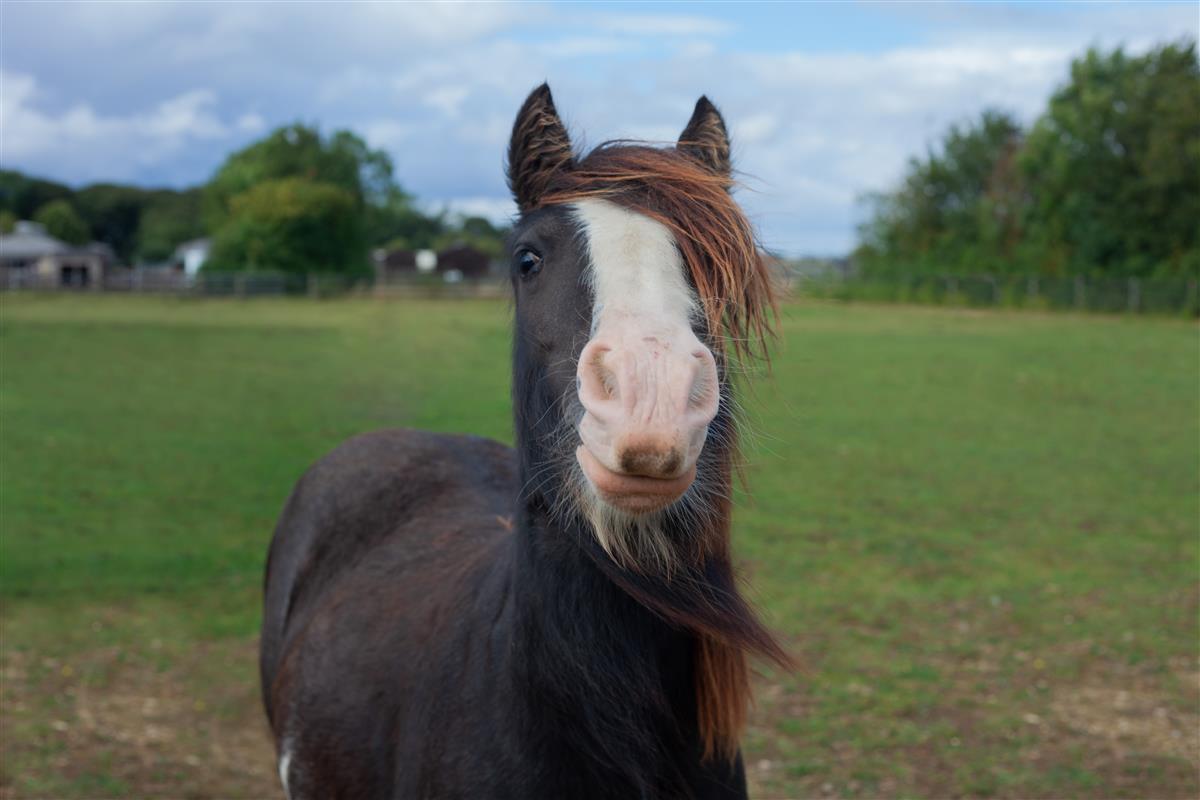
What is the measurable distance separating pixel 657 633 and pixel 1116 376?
21.4 m

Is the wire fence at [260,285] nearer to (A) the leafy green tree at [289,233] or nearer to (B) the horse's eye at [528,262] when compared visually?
(A) the leafy green tree at [289,233]

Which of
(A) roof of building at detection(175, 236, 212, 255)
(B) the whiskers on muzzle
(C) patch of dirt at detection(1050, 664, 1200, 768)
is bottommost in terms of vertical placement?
(C) patch of dirt at detection(1050, 664, 1200, 768)

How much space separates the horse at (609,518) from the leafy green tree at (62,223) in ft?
294

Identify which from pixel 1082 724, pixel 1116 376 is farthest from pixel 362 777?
pixel 1116 376

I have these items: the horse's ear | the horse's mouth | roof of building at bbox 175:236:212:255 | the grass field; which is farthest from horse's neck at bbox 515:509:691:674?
roof of building at bbox 175:236:212:255

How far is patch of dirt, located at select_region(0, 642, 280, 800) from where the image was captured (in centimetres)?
515

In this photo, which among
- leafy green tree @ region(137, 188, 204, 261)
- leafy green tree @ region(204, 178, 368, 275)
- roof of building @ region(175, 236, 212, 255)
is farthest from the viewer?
leafy green tree @ region(137, 188, 204, 261)

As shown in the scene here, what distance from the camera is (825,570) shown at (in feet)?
28.1

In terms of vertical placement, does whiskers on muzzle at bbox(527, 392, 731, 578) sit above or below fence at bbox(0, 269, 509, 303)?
below

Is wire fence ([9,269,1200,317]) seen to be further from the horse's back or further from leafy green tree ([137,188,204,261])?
leafy green tree ([137,188,204,261])

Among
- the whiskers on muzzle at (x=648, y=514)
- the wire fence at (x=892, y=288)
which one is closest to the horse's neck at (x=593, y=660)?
the whiskers on muzzle at (x=648, y=514)

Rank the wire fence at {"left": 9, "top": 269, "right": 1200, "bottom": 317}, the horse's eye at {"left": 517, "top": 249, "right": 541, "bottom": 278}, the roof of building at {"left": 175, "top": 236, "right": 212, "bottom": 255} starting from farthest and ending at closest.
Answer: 1. the roof of building at {"left": 175, "top": 236, "right": 212, "bottom": 255}
2. the wire fence at {"left": 9, "top": 269, "right": 1200, "bottom": 317}
3. the horse's eye at {"left": 517, "top": 249, "right": 541, "bottom": 278}

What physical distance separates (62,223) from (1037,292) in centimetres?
7247

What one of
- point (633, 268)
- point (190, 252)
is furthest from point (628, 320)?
point (190, 252)
